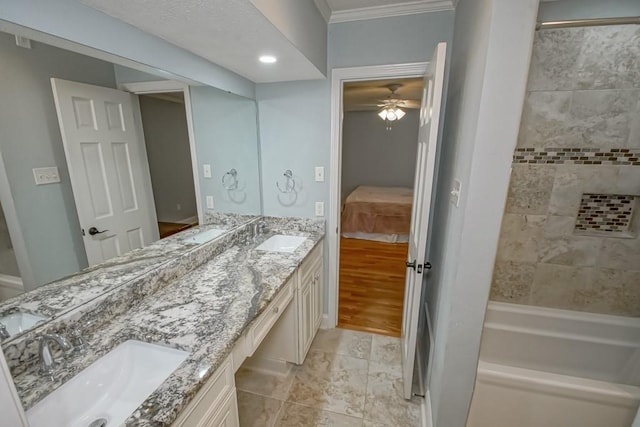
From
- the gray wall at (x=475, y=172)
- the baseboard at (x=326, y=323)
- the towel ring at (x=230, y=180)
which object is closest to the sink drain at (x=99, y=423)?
the gray wall at (x=475, y=172)

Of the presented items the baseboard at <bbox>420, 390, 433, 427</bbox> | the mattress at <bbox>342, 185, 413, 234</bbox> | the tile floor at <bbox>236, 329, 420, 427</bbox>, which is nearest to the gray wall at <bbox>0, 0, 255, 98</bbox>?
the tile floor at <bbox>236, 329, 420, 427</bbox>

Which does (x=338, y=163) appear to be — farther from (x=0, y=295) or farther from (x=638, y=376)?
(x=638, y=376)

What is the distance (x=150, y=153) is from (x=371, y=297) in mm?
2338

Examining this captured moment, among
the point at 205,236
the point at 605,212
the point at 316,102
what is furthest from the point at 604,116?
the point at 205,236

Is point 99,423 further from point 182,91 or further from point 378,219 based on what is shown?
point 378,219

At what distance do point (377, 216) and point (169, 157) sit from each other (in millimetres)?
3405

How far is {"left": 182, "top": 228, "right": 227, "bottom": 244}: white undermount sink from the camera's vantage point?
5.15 ft

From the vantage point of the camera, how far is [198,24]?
1036 millimetres

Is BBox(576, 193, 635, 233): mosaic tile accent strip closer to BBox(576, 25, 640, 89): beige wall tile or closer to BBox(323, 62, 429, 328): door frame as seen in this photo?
BBox(576, 25, 640, 89): beige wall tile

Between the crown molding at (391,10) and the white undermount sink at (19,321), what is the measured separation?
193cm

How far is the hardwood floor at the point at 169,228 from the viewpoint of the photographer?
1.37 m

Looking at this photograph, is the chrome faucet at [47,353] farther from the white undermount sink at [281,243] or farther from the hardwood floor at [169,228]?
the white undermount sink at [281,243]

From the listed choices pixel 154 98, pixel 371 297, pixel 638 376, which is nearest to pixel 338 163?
pixel 154 98

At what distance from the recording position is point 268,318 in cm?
133
